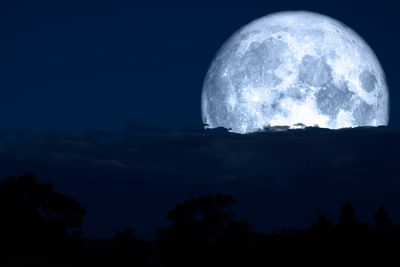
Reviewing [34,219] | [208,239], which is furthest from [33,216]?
[208,239]

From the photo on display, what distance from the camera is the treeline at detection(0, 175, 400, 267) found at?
44.9 m

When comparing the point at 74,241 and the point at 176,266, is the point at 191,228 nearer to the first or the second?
the point at 176,266

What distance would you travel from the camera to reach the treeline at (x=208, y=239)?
4494 cm

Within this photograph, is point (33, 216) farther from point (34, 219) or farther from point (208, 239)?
point (208, 239)

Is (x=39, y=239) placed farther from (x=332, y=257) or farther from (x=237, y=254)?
(x=332, y=257)

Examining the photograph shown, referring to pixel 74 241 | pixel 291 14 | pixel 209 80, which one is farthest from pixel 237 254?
pixel 291 14

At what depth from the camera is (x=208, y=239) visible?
52469 millimetres

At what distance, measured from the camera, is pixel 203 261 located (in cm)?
4819

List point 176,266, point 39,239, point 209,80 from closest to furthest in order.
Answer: point 39,239
point 176,266
point 209,80

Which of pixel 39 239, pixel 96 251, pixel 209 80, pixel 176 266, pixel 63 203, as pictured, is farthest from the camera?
pixel 209 80

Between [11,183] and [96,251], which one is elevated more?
[11,183]

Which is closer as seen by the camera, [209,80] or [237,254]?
[237,254]

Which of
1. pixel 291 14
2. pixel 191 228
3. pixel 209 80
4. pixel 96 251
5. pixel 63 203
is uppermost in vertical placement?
pixel 291 14

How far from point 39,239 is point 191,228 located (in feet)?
44.7
